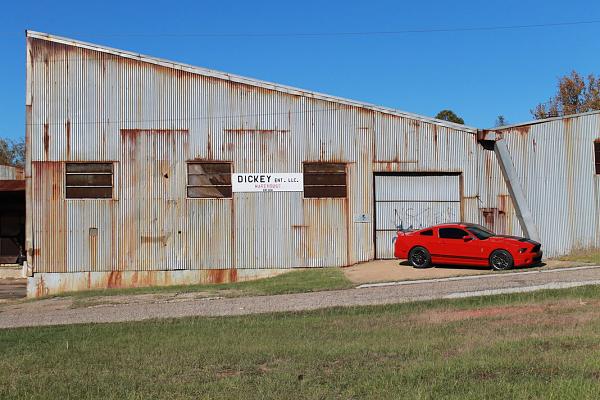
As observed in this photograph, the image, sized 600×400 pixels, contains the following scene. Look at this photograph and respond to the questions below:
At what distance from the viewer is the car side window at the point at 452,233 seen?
72.1ft

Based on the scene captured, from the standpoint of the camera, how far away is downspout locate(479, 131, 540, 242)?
84.0 feet

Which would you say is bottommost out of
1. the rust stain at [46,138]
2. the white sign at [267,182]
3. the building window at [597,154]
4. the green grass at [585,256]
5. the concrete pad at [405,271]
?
the concrete pad at [405,271]

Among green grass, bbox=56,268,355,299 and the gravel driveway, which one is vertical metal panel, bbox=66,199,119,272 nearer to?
green grass, bbox=56,268,355,299

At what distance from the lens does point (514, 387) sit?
6.59 meters

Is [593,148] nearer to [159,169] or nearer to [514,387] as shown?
[159,169]

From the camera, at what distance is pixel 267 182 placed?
25.3 m

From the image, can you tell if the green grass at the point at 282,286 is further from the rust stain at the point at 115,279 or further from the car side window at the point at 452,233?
the car side window at the point at 452,233

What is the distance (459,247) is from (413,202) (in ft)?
14.9

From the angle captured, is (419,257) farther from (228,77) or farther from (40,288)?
(40,288)

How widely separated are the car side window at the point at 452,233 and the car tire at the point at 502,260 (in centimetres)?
126

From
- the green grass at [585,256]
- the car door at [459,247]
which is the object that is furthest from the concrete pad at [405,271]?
the green grass at [585,256]

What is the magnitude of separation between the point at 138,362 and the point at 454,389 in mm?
4288

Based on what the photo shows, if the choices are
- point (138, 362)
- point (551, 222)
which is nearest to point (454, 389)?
point (138, 362)

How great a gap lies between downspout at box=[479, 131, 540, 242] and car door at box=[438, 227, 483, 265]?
4957mm
